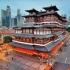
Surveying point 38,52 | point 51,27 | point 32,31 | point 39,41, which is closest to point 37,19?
point 51,27

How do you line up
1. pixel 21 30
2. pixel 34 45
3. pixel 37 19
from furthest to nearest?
pixel 37 19 → pixel 21 30 → pixel 34 45

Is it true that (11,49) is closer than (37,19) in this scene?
Yes

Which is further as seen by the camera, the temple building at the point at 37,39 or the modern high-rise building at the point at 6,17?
the modern high-rise building at the point at 6,17

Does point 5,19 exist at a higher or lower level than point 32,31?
higher

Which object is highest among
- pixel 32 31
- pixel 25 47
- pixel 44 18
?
pixel 44 18

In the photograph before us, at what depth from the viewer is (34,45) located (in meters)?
18.7

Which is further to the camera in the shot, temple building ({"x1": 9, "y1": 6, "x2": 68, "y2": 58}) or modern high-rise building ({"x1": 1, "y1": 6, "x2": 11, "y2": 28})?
modern high-rise building ({"x1": 1, "y1": 6, "x2": 11, "y2": 28})

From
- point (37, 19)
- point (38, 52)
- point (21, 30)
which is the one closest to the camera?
point (38, 52)

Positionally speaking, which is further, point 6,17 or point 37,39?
point 6,17

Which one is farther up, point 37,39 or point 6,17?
point 6,17

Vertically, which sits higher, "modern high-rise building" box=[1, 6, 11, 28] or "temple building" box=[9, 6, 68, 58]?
"modern high-rise building" box=[1, 6, 11, 28]

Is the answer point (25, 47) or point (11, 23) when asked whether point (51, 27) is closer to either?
point (25, 47)

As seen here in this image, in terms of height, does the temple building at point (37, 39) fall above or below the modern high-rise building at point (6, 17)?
below

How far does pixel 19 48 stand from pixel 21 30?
5119 millimetres
